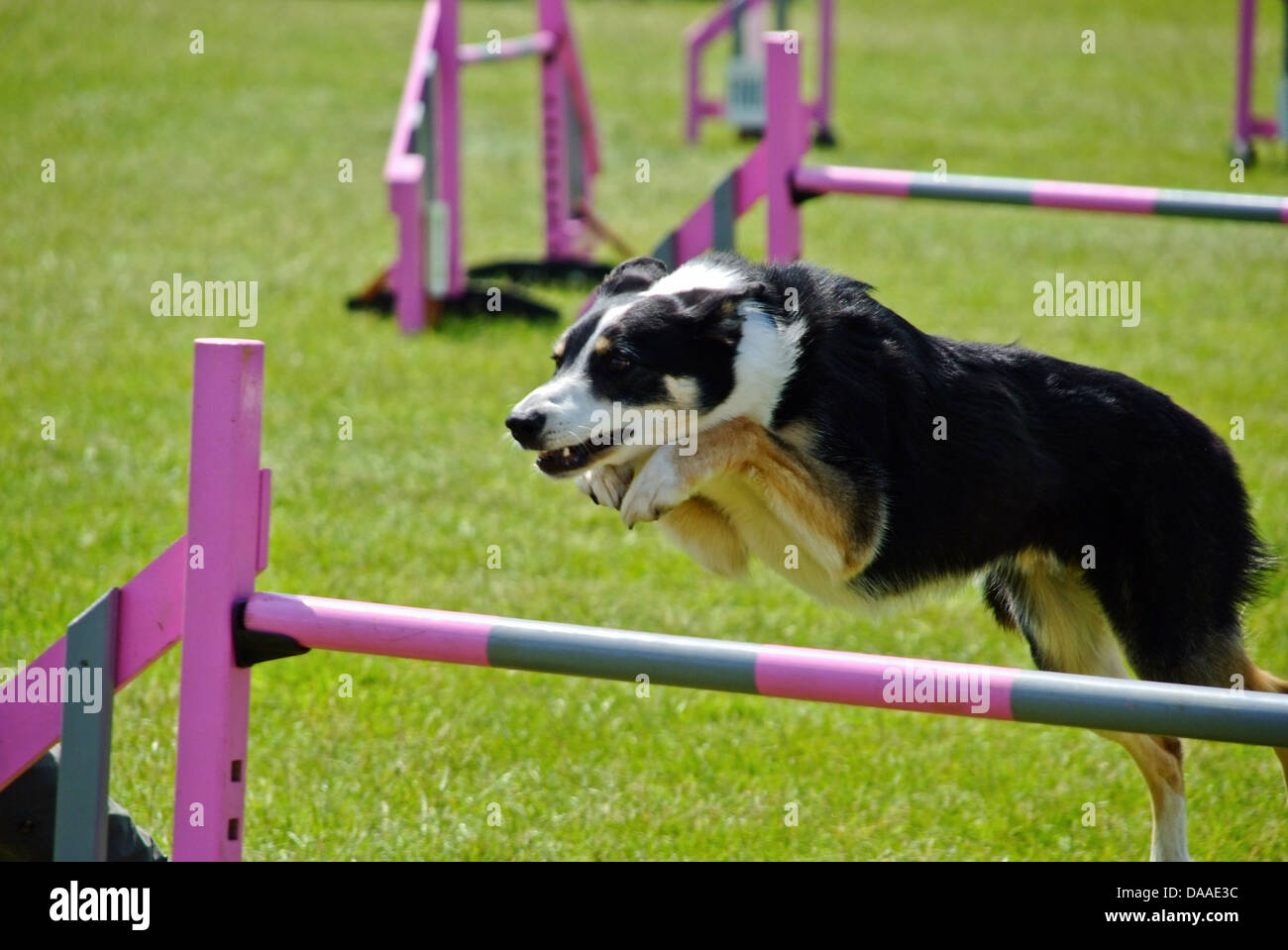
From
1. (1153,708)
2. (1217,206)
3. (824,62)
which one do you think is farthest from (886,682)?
(824,62)

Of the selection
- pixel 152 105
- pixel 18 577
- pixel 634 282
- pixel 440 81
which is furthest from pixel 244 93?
pixel 634 282

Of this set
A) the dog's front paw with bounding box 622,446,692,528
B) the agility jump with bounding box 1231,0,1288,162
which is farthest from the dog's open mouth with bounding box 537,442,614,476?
the agility jump with bounding box 1231,0,1288,162

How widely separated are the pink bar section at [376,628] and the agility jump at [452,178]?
588cm

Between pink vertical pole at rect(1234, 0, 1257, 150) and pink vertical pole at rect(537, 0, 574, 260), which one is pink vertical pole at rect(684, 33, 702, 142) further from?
pink vertical pole at rect(537, 0, 574, 260)

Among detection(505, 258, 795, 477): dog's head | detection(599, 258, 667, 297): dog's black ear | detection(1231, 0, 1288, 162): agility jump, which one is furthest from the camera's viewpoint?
detection(1231, 0, 1288, 162): agility jump

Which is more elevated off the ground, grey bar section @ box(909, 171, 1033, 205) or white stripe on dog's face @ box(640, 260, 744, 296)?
grey bar section @ box(909, 171, 1033, 205)

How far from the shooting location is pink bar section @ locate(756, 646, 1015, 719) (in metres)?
2.25

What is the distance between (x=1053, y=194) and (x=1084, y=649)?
2379mm

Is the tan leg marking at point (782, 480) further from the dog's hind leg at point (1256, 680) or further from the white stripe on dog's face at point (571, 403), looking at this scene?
the dog's hind leg at point (1256, 680)

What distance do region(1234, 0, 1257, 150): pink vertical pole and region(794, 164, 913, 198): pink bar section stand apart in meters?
9.61

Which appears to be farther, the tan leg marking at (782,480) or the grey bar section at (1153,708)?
the tan leg marking at (782,480)

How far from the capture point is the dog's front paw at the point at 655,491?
3.01 meters

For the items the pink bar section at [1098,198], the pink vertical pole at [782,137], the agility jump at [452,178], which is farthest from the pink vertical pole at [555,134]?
the pink bar section at [1098,198]

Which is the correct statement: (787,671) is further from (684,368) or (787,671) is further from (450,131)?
(450,131)
